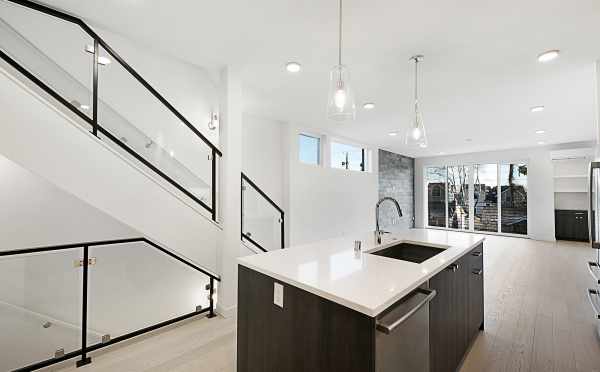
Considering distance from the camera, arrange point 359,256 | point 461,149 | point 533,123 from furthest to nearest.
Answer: point 461,149 → point 533,123 → point 359,256

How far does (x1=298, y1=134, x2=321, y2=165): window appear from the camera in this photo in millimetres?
5770

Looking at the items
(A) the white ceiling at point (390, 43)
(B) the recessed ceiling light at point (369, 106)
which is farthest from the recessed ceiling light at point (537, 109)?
(B) the recessed ceiling light at point (369, 106)

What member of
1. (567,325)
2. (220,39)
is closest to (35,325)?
(220,39)

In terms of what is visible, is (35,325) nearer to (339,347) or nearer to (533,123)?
(339,347)

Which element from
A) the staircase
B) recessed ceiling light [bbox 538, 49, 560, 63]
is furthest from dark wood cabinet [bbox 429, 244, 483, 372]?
the staircase

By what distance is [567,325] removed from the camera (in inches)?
107

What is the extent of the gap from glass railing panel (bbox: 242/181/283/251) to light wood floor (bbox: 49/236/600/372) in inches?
59.7

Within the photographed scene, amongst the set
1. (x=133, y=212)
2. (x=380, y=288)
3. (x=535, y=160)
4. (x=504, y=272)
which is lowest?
(x=504, y=272)

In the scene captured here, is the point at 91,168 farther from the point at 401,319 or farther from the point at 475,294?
the point at 475,294

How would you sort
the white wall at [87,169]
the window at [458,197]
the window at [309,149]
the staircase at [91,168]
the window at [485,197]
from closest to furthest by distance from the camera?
1. the white wall at [87,169]
2. the staircase at [91,168]
3. the window at [309,149]
4. the window at [485,197]
5. the window at [458,197]

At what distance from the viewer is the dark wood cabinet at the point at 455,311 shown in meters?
1.62

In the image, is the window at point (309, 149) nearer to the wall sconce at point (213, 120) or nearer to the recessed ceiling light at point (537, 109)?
the wall sconce at point (213, 120)

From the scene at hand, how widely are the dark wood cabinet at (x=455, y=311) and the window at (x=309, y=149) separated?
389 centimetres

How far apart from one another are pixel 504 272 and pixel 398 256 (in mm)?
3442
